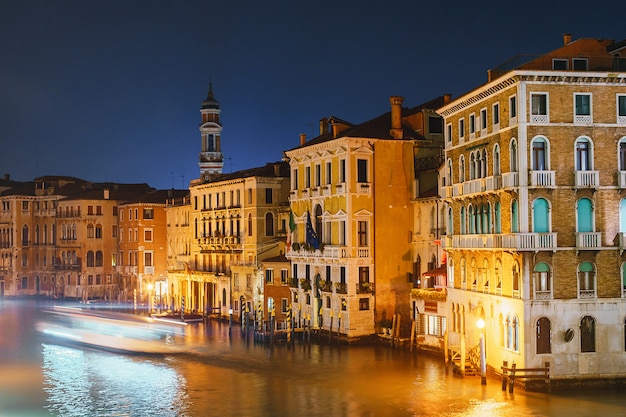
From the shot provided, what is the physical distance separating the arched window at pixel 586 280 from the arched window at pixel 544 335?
161 centimetres

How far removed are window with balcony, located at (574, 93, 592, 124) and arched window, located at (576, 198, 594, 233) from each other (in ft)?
9.07

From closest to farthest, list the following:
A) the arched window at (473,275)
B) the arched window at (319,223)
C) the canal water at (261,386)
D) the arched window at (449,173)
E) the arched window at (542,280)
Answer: the canal water at (261,386) < the arched window at (542,280) < the arched window at (473,275) < the arched window at (449,173) < the arched window at (319,223)

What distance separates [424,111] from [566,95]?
15.5 m

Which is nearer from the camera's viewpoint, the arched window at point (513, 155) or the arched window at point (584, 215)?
the arched window at point (584, 215)

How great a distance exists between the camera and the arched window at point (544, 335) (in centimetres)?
3002

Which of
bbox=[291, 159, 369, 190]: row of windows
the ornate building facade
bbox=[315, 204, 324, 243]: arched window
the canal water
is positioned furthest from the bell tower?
the ornate building facade

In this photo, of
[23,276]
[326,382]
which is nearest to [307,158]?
[326,382]

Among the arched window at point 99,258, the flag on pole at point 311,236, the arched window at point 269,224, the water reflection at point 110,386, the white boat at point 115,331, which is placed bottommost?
the water reflection at point 110,386

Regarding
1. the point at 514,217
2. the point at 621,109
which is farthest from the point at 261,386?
the point at 621,109

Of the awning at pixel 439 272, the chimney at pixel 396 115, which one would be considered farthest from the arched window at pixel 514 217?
the chimney at pixel 396 115

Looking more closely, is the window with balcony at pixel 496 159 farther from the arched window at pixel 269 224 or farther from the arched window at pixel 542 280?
the arched window at pixel 269 224

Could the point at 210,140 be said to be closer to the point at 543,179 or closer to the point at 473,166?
the point at 473,166

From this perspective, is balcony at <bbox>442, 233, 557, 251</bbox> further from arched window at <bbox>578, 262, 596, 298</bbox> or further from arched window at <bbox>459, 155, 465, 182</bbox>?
arched window at <bbox>459, 155, 465, 182</bbox>

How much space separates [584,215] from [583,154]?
7.02ft
